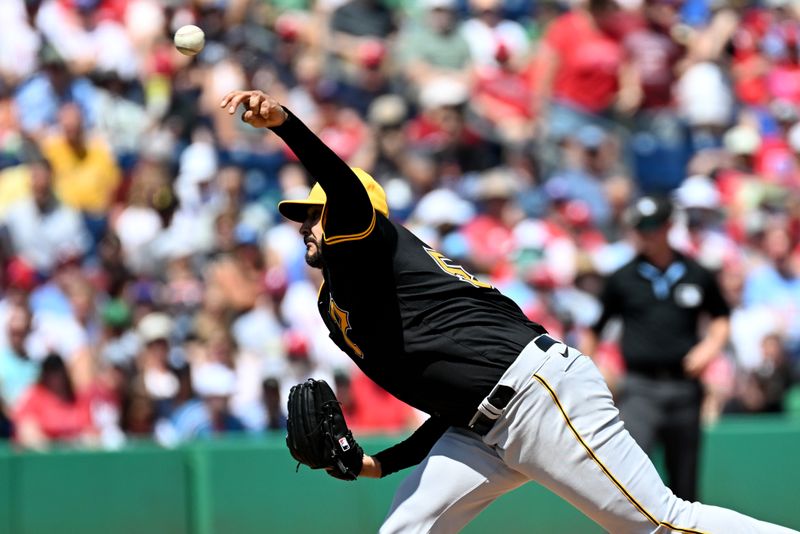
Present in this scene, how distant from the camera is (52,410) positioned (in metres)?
8.73

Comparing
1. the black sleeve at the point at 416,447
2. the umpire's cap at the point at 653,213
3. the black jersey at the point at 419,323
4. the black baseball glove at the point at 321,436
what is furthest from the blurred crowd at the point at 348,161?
the black jersey at the point at 419,323

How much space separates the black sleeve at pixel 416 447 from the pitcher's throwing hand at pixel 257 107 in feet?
4.74

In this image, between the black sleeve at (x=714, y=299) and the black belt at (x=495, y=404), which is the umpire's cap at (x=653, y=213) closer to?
the black sleeve at (x=714, y=299)

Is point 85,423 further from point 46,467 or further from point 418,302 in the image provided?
point 418,302

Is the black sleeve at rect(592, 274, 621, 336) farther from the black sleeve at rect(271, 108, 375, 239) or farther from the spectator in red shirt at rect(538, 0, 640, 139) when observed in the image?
the spectator in red shirt at rect(538, 0, 640, 139)

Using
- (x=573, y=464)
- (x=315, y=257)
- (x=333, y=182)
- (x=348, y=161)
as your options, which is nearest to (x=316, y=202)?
(x=315, y=257)

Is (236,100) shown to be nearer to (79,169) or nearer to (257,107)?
(257,107)

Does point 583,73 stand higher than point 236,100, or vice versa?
point 236,100

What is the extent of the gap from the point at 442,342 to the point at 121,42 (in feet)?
27.1

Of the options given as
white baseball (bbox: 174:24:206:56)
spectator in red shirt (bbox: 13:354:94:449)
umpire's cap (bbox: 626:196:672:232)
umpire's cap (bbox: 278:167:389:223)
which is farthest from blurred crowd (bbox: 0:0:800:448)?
white baseball (bbox: 174:24:206:56)

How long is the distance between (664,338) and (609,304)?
407 millimetres

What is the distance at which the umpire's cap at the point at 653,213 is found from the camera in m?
7.36

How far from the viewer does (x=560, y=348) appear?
→ 4414 mm

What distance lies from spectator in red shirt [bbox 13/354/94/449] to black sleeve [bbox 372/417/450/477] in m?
4.47
